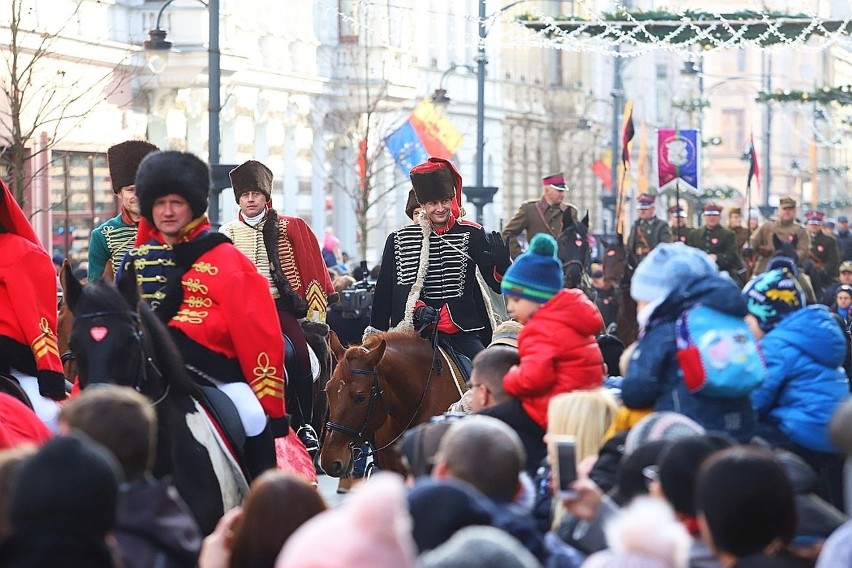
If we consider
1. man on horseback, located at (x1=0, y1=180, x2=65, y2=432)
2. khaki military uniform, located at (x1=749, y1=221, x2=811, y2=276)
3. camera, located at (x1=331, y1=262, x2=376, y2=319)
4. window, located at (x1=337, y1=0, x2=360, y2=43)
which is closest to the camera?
man on horseback, located at (x1=0, y1=180, x2=65, y2=432)

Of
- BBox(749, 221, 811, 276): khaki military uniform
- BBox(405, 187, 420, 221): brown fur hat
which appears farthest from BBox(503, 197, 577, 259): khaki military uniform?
BBox(405, 187, 420, 221): brown fur hat

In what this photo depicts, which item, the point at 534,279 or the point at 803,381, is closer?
the point at 803,381

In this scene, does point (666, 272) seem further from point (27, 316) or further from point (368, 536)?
point (27, 316)

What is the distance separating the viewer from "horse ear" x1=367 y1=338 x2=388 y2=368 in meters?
11.3

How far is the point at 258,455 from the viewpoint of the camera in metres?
8.54

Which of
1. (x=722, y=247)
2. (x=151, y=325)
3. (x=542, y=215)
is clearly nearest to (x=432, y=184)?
(x=151, y=325)

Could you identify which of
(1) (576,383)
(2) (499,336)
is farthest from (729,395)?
(2) (499,336)

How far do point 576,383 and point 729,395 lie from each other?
1.05 m

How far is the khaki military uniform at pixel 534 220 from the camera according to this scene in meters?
21.9

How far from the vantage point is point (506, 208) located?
53.8m

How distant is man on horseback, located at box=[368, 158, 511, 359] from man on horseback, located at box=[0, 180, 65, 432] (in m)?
3.07

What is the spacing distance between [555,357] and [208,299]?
1644 millimetres

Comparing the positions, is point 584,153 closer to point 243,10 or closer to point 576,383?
point 243,10

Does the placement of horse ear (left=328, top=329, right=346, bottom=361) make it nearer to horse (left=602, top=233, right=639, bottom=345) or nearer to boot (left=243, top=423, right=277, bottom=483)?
boot (left=243, top=423, right=277, bottom=483)
